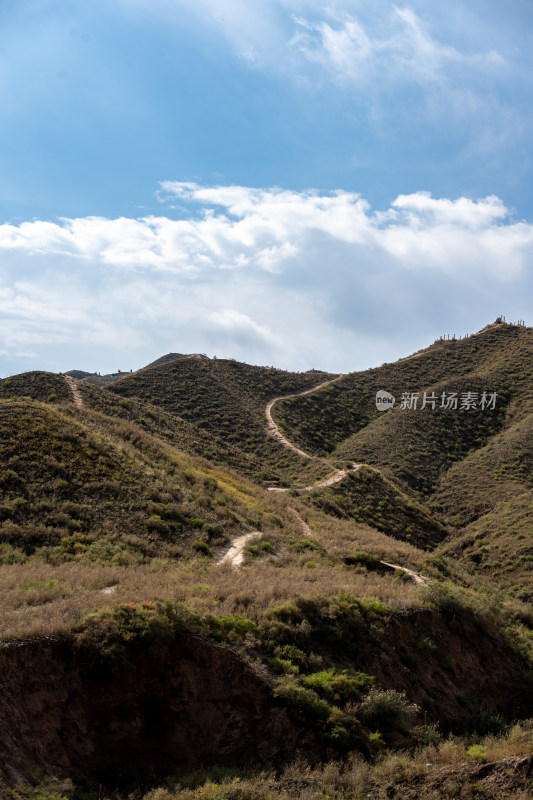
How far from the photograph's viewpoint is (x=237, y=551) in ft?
62.1

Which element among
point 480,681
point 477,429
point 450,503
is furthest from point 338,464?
point 480,681

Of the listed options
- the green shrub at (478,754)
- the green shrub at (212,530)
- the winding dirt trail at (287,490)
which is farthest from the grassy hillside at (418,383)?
the green shrub at (478,754)

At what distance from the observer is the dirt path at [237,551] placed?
17578mm

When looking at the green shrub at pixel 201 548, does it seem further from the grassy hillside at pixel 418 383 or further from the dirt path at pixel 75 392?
the grassy hillside at pixel 418 383

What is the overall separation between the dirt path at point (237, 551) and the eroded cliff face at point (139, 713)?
7785 millimetres

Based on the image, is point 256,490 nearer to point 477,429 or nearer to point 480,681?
point 480,681

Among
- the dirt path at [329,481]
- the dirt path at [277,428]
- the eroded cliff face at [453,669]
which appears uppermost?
the dirt path at [277,428]

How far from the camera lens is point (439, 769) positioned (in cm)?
788

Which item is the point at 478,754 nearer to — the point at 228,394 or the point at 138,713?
the point at 138,713

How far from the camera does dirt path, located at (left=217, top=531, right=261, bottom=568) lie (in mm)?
17578

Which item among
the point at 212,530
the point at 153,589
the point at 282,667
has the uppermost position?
the point at 212,530

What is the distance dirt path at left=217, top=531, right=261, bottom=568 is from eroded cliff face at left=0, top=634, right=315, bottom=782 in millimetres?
7785

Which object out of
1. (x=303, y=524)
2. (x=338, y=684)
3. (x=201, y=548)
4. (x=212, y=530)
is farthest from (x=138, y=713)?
(x=303, y=524)

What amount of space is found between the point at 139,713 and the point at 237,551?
1036cm
